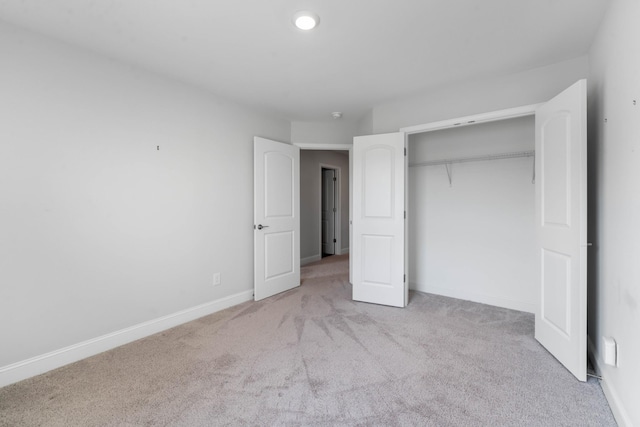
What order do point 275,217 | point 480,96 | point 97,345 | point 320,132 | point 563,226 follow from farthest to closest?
point 320,132 → point 275,217 → point 480,96 → point 97,345 → point 563,226

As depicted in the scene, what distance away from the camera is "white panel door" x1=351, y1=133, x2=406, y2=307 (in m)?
3.30

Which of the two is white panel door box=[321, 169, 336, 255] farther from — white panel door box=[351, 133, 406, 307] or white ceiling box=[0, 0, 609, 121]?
white ceiling box=[0, 0, 609, 121]

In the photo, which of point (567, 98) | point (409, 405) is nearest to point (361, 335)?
point (409, 405)

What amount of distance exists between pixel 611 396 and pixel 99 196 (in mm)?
3653

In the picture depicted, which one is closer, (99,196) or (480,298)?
(99,196)

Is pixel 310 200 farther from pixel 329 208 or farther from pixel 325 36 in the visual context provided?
pixel 325 36

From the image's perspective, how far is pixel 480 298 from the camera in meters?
3.41

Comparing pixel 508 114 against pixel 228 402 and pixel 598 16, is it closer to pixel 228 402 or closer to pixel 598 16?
pixel 598 16

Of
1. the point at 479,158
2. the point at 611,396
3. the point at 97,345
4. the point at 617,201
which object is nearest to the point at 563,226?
the point at 617,201

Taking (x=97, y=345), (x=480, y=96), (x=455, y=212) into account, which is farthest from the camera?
(x=455, y=212)

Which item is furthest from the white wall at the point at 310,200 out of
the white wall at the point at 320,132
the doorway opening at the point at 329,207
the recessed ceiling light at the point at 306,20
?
the recessed ceiling light at the point at 306,20

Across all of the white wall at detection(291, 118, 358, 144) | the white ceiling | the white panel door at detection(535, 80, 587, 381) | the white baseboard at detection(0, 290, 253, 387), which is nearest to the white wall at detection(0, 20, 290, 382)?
the white baseboard at detection(0, 290, 253, 387)

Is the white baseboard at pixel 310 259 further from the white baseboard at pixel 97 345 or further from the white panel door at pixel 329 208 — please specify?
the white baseboard at pixel 97 345

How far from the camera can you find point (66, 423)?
1.60 metres
